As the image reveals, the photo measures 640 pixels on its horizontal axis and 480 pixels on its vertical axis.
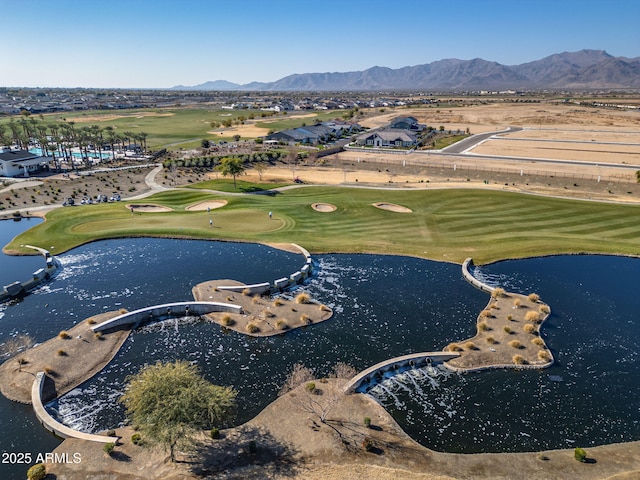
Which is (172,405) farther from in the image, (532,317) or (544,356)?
(532,317)

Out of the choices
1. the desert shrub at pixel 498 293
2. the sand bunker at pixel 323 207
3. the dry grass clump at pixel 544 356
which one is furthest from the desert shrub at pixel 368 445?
the sand bunker at pixel 323 207

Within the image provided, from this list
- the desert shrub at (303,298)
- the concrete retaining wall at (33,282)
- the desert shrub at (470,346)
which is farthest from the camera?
the concrete retaining wall at (33,282)

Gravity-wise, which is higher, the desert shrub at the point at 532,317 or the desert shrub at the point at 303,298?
the desert shrub at the point at 303,298

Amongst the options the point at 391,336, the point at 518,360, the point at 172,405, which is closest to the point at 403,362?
the point at 391,336

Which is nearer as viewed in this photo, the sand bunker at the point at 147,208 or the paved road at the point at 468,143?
the sand bunker at the point at 147,208

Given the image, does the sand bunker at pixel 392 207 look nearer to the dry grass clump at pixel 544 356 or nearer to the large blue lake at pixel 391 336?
the large blue lake at pixel 391 336

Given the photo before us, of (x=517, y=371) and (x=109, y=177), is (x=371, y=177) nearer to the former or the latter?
(x=109, y=177)
